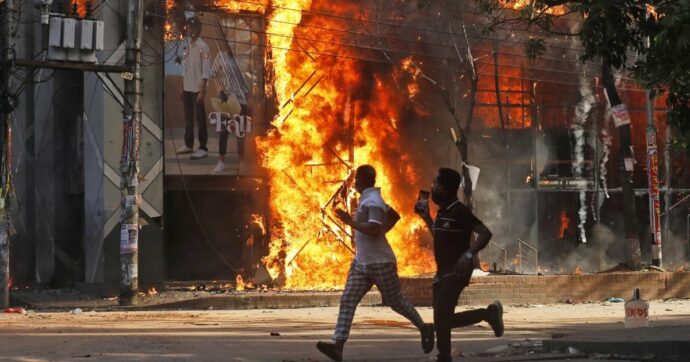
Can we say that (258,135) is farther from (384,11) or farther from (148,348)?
(148,348)

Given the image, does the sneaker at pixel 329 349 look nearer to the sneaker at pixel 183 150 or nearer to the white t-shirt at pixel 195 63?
the sneaker at pixel 183 150

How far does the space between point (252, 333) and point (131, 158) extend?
29.1ft

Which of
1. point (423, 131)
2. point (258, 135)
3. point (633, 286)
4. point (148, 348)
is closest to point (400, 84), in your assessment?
point (423, 131)

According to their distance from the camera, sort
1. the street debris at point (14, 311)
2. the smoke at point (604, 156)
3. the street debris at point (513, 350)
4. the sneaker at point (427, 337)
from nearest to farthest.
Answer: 1. the sneaker at point (427, 337)
2. the street debris at point (513, 350)
3. the street debris at point (14, 311)
4. the smoke at point (604, 156)

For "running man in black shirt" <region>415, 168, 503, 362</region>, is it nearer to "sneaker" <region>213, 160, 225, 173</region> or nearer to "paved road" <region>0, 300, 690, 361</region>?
"paved road" <region>0, 300, 690, 361</region>

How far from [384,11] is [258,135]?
4.66 meters

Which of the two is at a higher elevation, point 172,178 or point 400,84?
point 400,84

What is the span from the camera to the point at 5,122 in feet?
71.6

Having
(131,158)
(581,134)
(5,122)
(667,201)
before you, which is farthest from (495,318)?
(667,201)

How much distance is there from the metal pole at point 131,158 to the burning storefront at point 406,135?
14.9 feet

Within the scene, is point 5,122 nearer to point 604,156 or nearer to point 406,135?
point 406,135

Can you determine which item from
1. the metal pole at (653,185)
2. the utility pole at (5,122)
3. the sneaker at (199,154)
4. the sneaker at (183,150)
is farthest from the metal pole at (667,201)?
the utility pole at (5,122)

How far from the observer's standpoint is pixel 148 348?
12305mm

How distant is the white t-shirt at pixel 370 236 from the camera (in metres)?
10.7
